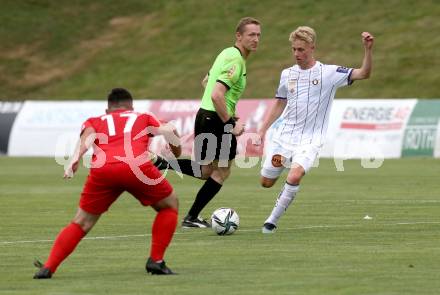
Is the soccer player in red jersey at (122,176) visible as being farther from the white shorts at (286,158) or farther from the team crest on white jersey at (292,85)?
the team crest on white jersey at (292,85)

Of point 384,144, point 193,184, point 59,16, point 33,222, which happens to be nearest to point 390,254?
point 33,222

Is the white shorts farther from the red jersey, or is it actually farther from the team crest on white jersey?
the red jersey

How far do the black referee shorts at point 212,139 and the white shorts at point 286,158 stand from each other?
0.56 metres

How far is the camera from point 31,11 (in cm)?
6400

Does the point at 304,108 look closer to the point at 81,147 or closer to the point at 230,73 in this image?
the point at 230,73

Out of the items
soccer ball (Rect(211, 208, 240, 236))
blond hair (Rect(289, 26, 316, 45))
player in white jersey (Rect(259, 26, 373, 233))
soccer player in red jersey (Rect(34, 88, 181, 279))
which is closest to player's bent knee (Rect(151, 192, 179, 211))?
soccer player in red jersey (Rect(34, 88, 181, 279))

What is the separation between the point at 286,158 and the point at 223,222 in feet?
3.60

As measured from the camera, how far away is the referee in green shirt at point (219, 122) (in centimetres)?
1523

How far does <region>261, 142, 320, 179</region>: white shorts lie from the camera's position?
48.1 feet

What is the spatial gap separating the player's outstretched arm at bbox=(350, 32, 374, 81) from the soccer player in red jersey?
3799 millimetres

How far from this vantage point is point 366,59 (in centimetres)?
1431

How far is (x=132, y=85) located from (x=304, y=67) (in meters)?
39.4

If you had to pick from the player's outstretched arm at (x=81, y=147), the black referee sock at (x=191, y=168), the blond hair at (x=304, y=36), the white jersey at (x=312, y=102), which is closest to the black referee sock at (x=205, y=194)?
the black referee sock at (x=191, y=168)

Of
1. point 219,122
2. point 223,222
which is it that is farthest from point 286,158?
point 219,122
